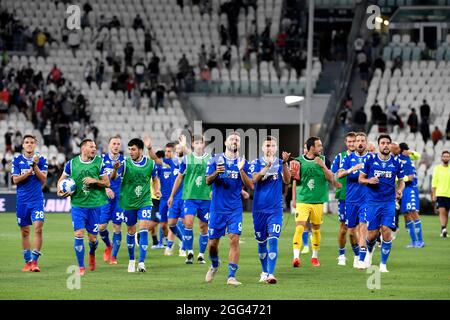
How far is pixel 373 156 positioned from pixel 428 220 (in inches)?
739

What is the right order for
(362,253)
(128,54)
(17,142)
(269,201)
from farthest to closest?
1. (128,54)
2. (17,142)
3. (362,253)
4. (269,201)

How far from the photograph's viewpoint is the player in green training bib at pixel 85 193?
1902cm

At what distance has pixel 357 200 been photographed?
21.3m

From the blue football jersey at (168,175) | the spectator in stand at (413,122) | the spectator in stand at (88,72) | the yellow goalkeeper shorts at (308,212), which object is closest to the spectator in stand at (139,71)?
the spectator in stand at (88,72)

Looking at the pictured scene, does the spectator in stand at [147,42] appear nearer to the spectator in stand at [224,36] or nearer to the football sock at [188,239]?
the spectator in stand at [224,36]

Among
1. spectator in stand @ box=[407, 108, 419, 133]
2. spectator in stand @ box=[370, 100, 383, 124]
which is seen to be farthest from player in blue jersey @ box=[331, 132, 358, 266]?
spectator in stand @ box=[370, 100, 383, 124]

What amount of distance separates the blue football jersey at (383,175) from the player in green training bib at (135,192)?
3890mm

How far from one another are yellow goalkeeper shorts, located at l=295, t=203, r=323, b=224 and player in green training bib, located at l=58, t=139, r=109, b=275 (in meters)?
4.06

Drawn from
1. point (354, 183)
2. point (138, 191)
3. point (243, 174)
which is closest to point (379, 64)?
point (354, 183)

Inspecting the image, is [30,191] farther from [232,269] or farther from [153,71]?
[153,71]

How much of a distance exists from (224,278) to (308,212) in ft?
11.2

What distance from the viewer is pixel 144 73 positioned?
47.6 m

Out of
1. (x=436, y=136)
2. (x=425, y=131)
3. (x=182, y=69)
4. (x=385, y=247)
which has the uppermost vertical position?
(x=385, y=247)
